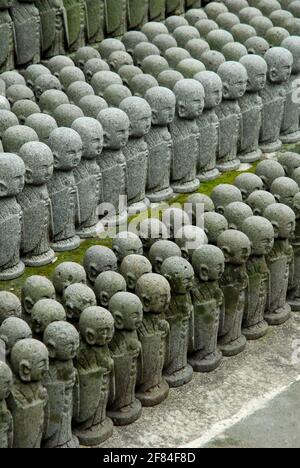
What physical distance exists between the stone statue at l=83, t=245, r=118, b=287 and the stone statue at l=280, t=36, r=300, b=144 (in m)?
3.70

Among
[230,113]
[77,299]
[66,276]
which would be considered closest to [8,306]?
[77,299]

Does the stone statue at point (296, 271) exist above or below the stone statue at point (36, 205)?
below

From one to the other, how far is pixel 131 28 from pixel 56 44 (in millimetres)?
1209

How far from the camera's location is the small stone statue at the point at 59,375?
32.1 ft

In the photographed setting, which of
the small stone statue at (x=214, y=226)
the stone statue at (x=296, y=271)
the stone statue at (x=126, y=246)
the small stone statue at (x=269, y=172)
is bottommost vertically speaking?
the stone statue at (x=296, y=271)

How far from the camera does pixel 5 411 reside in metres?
9.36

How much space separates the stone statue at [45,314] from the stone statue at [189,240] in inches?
59.8

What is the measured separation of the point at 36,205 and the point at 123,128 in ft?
3.62

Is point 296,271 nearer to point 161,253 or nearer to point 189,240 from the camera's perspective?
point 189,240

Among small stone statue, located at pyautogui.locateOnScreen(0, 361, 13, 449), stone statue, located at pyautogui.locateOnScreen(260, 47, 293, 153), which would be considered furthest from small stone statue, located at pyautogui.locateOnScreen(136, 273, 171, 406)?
stone statue, located at pyautogui.locateOnScreen(260, 47, 293, 153)

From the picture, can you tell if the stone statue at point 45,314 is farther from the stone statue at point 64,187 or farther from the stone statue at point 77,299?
the stone statue at point 64,187

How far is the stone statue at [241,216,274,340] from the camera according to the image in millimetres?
11477

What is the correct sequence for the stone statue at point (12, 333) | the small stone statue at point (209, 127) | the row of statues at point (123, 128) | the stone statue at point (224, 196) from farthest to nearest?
1. the small stone statue at point (209, 127)
2. the stone statue at point (224, 196)
3. the row of statues at point (123, 128)
4. the stone statue at point (12, 333)

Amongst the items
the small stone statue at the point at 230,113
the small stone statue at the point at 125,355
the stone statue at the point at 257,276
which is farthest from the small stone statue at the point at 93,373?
the small stone statue at the point at 230,113
